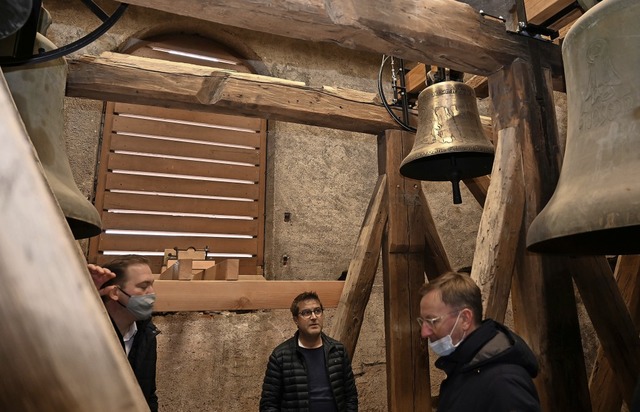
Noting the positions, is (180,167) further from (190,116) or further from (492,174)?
(492,174)

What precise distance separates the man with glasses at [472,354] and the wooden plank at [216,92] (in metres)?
1.73

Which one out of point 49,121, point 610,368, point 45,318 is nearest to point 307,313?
point 49,121

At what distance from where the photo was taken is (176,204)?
516 centimetres

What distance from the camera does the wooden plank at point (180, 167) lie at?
506 centimetres

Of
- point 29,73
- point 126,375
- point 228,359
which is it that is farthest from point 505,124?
point 228,359

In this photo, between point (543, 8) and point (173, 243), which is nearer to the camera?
point (543, 8)

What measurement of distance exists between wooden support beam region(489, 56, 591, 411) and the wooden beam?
0.18m

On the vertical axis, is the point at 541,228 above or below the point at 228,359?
above

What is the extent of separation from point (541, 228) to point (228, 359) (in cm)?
336

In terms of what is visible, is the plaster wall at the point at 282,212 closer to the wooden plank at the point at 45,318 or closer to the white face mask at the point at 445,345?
the white face mask at the point at 445,345

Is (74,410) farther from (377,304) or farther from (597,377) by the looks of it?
(377,304)

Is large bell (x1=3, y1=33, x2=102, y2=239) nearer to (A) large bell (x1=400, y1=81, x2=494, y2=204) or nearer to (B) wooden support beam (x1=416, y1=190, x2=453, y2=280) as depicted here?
(A) large bell (x1=400, y1=81, x2=494, y2=204)

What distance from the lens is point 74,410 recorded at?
0.33 meters

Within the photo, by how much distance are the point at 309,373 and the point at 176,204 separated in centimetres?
292
